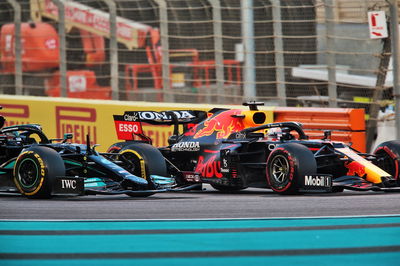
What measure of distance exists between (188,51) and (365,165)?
775cm

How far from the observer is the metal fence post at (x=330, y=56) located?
1630 centimetres

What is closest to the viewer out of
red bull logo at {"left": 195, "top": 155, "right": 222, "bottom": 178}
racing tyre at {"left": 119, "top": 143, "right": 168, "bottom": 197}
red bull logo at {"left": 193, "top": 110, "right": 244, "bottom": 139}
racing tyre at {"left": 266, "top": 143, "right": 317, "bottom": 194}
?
racing tyre at {"left": 266, "top": 143, "right": 317, "bottom": 194}

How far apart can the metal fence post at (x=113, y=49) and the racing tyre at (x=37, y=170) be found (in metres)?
7.85

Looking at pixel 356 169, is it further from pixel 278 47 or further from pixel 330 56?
pixel 278 47

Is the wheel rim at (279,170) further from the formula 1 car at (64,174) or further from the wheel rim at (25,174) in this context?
the wheel rim at (25,174)

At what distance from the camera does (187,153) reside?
12.4 m

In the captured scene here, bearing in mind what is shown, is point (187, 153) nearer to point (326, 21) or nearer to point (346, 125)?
point (346, 125)

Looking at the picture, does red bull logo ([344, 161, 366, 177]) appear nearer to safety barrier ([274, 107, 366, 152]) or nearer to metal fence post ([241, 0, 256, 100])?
safety barrier ([274, 107, 366, 152])

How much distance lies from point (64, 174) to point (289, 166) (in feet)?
7.96

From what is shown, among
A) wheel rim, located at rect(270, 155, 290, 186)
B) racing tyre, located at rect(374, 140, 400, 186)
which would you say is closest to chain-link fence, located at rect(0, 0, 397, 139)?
racing tyre, located at rect(374, 140, 400, 186)

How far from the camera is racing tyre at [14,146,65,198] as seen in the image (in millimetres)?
10203

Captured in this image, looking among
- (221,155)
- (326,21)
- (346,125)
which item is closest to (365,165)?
(221,155)

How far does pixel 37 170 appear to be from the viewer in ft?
33.7

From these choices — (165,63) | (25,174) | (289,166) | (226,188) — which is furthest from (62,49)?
(289,166)
